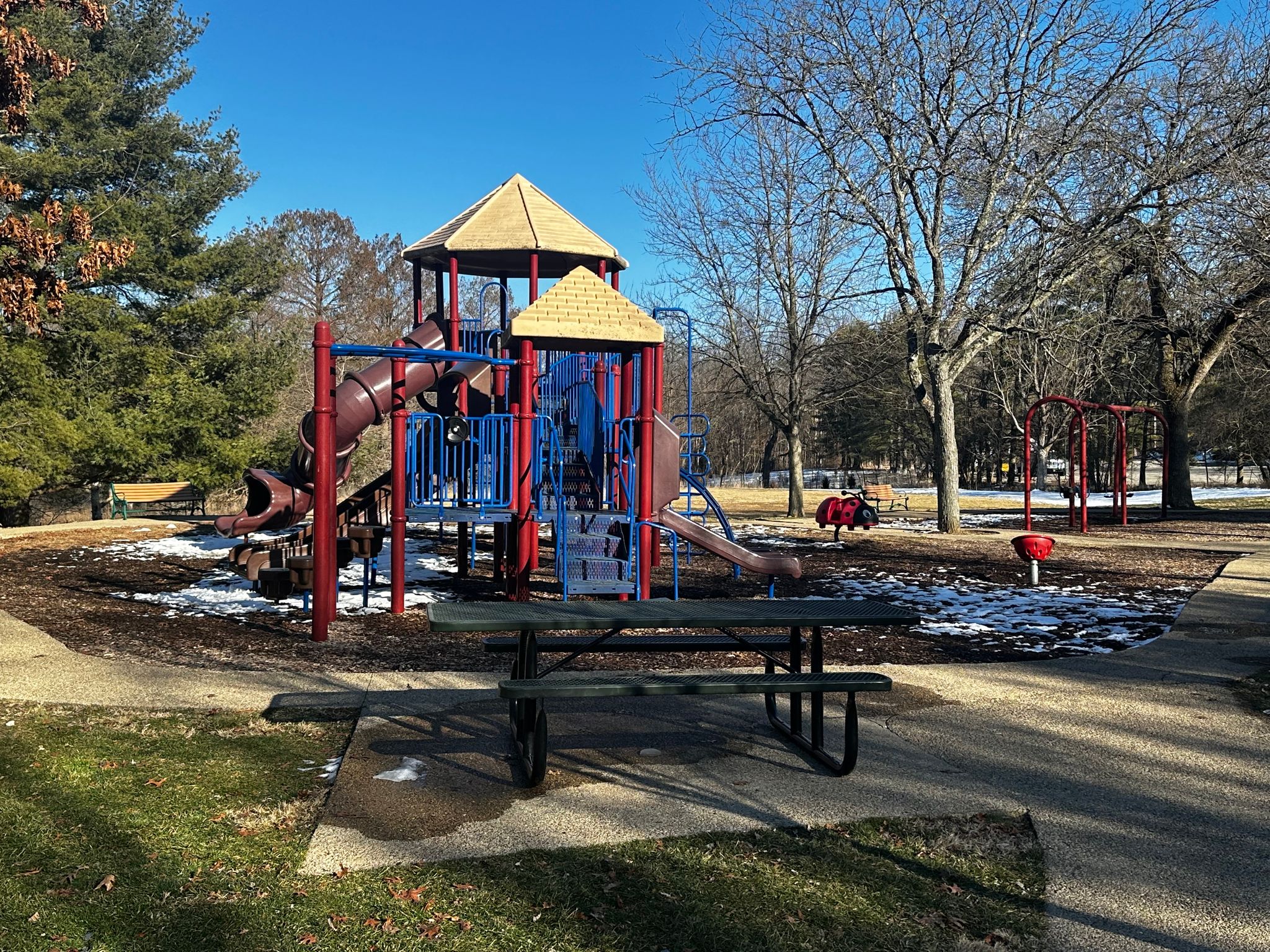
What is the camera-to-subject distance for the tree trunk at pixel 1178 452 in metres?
24.3

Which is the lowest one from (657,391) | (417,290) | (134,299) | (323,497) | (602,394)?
(323,497)

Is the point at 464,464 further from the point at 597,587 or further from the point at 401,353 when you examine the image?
the point at 597,587

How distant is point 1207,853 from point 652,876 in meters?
2.12

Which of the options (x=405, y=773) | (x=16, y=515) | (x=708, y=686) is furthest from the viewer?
(x=16, y=515)

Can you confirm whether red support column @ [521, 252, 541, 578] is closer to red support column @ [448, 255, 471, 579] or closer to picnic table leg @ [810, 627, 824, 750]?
red support column @ [448, 255, 471, 579]

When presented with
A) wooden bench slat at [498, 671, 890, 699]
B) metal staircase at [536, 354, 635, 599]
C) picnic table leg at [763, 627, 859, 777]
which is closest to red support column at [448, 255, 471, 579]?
metal staircase at [536, 354, 635, 599]

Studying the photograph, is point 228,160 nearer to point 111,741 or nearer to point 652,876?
point 111,741

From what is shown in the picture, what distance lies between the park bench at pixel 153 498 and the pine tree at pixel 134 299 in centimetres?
48

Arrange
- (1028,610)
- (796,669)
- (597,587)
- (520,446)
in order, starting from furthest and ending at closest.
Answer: (520,446) → (1028,610) → (597,587) → (796,669)

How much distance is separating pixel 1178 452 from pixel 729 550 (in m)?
18.9

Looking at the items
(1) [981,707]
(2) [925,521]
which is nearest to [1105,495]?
(2) [925,521]

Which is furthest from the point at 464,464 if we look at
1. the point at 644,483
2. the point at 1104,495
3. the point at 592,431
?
the point at 1104,495

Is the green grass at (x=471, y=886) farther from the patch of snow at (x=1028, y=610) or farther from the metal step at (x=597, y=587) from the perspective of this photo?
the metal step at (x=597, y=587)

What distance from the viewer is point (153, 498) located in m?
22.8
